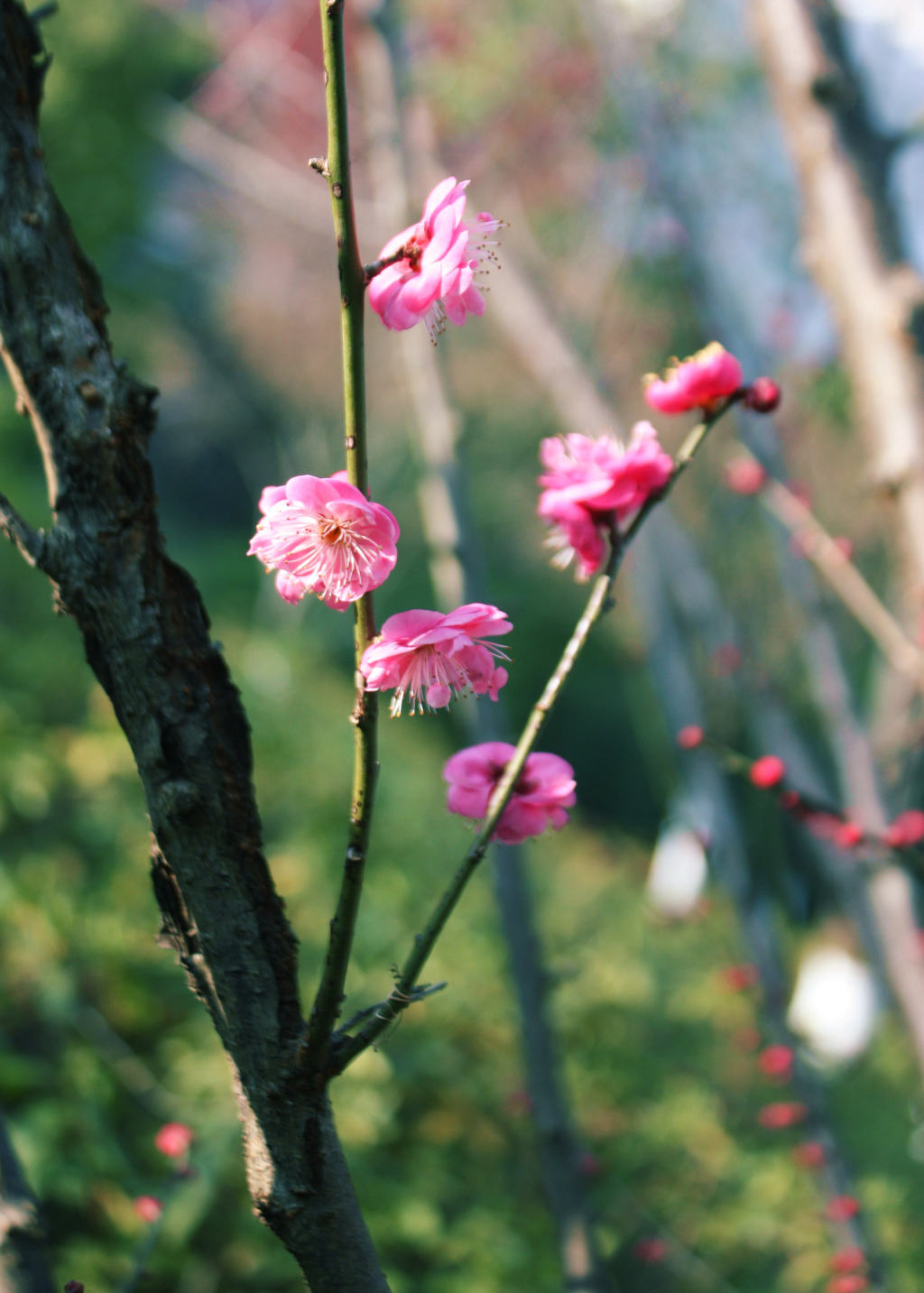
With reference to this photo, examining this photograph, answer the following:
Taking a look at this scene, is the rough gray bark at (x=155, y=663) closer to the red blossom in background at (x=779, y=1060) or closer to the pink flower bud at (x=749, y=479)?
the pink flower bud at (x=749, y=479)

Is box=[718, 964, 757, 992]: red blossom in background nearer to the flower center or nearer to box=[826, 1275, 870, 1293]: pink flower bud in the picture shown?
box=[826, 1275, 870, 1293]: pink flower bud

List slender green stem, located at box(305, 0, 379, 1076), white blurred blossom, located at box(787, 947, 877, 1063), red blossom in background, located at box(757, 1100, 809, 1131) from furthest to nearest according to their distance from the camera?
1. white blurred blossom, located at box(787, 947, 877, 1063)
2. red blossom in background, located at box(757, 1100, 809, 1131)
3. slender green stem, located at box(305, 0, 379, 1076)

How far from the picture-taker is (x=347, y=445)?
1.16ft

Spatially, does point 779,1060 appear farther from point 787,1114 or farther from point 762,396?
point 762,396

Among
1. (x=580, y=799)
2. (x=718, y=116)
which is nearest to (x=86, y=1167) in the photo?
(x=718, y=116)

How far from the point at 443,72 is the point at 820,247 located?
1815 millimetres

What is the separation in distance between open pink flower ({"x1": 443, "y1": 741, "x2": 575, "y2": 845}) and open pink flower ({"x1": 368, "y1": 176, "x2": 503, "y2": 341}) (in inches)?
7.8

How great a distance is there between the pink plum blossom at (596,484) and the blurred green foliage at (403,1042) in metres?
1.03

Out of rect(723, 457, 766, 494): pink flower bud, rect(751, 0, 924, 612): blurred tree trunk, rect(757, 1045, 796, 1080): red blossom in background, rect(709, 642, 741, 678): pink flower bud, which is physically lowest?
rect(757, 1045, 796, 1080): red blossom in background

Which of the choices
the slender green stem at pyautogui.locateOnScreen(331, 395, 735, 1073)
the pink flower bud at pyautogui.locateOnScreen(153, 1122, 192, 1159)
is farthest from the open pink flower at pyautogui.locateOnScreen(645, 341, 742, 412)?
the pink flower bud at pyautogui.locateOnScreen(153, 1122, 192, 1159)

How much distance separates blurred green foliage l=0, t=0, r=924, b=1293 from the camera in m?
1.84

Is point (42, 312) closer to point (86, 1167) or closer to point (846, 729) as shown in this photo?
point (846, 729)

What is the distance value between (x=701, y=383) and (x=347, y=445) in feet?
0.73

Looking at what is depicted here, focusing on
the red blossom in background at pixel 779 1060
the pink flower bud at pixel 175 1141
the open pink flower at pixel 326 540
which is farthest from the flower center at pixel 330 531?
the red blossom in background at pixel 779 1060
